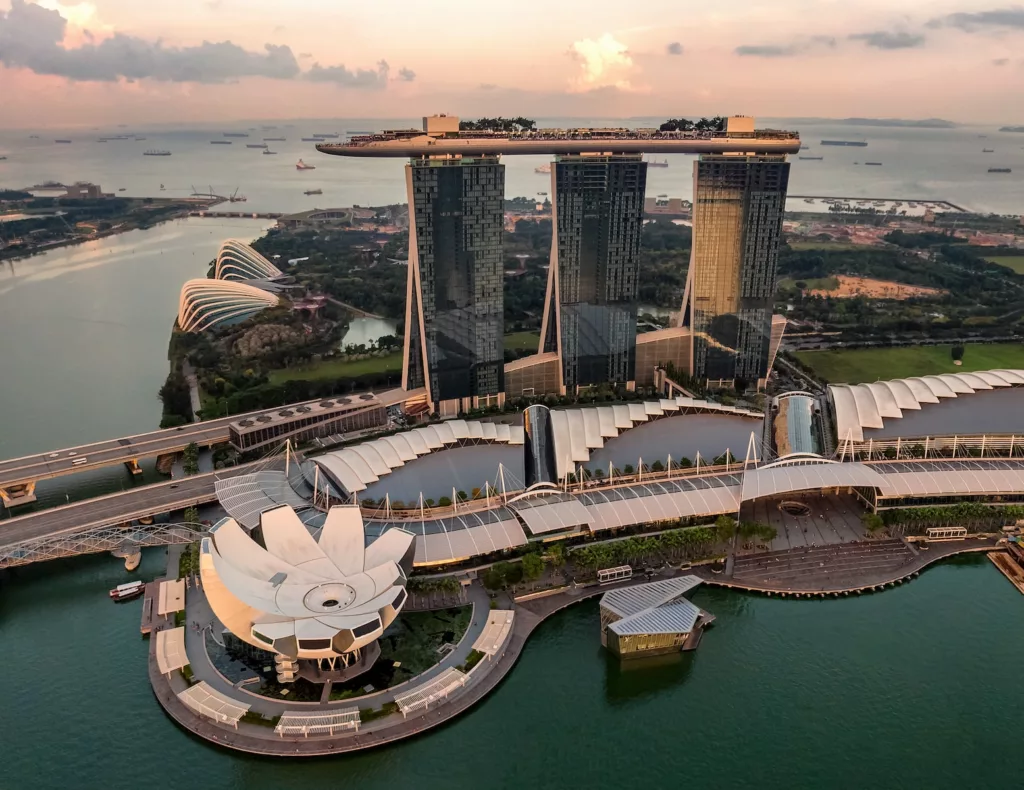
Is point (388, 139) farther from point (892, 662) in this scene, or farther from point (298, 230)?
point (298, 230)

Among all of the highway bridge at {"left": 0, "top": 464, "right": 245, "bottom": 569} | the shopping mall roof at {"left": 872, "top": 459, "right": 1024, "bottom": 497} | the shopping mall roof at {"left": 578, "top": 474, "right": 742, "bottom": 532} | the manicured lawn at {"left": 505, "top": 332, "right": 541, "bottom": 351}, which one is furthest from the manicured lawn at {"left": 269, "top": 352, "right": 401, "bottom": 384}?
the shopping mall roof at {"left": 872, "top": 459, "right": 1024, "bottom": 497}

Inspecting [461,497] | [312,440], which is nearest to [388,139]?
[312,440]

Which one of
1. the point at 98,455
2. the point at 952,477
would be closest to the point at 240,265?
the point at 98,455

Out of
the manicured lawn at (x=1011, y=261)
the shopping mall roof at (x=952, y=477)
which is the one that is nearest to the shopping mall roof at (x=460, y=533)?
the shopping mall roof at (x=952, y=477)

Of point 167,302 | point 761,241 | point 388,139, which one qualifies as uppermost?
point 388,139

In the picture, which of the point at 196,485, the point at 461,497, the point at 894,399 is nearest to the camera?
the point at 461,497

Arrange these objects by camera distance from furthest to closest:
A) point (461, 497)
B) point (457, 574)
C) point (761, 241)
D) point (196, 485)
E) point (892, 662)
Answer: point (761, 241) < point (196, 485) < point (461, 497) < point (457, 574) < point (892, 662)

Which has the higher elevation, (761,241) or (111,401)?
(761,241)
